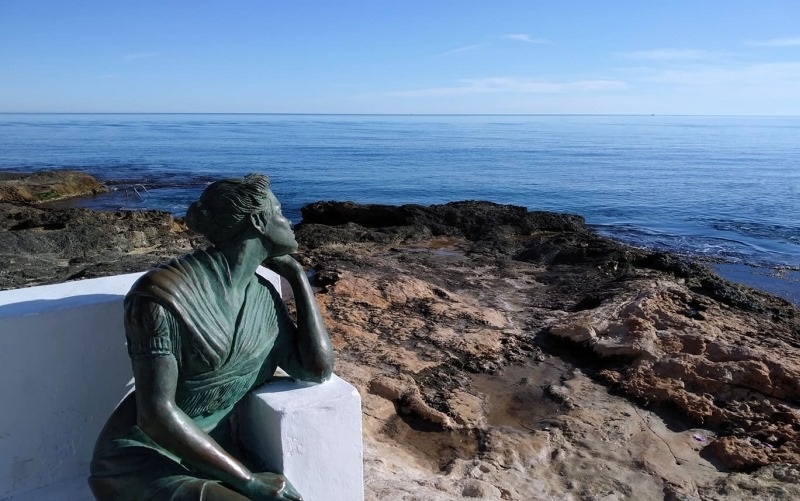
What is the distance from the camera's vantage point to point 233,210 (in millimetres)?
2414

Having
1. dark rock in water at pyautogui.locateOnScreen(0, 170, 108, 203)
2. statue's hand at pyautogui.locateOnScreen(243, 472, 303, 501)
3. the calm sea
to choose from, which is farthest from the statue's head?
dark rock in water at pyautogui.locateOnScreen(0, 170, 108, 203)

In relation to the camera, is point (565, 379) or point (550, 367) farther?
point (550, 367)

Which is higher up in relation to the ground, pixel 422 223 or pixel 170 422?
pixel 170 422

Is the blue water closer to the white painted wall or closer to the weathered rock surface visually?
the weathered rock surface

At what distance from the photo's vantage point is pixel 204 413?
2.48 meters

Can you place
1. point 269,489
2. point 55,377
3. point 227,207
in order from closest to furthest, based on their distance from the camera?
point 269,489 → point 227,207 → point 55,377

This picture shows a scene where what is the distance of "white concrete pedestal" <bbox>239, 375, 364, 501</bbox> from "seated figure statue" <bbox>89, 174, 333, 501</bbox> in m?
0.07

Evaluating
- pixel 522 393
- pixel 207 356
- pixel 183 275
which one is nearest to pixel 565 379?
pixel 522 393

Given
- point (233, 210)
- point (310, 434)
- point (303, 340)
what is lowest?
point (310, 434)

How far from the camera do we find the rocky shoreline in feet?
15.6

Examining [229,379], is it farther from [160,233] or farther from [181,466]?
[160,233]

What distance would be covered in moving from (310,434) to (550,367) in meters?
4.64

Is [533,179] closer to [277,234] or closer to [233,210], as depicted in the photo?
[277,234]

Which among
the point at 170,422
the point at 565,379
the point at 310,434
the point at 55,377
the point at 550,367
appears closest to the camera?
the point at 170,422
